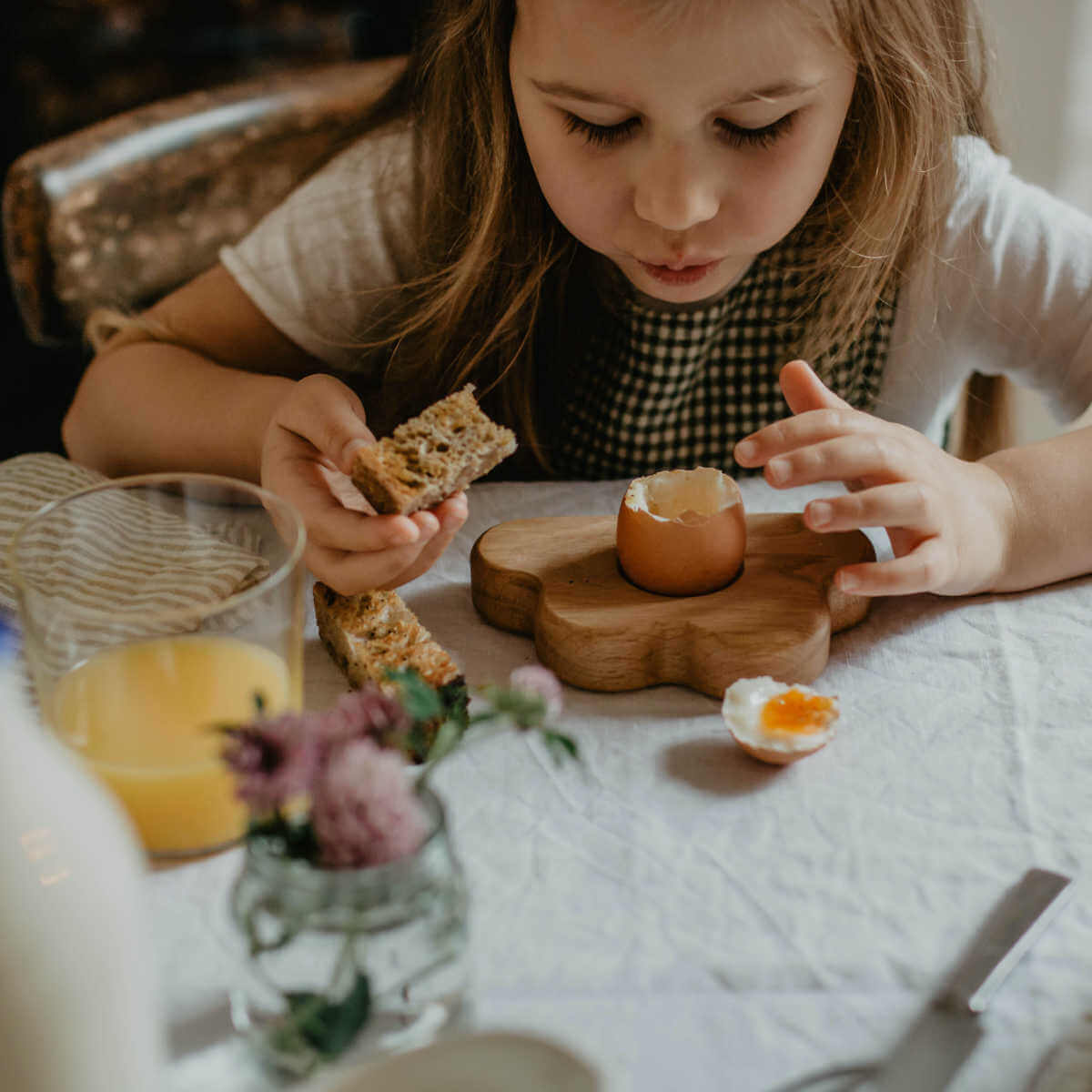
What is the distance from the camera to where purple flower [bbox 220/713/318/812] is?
39cm

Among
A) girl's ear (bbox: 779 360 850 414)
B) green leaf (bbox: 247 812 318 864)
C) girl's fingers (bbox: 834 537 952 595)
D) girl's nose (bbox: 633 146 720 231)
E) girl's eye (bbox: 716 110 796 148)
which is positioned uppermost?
girl's eye (bbox: 716 110 796 148)

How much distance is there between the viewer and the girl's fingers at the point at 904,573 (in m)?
0.68

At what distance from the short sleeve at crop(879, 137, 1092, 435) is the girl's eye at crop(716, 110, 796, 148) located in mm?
283

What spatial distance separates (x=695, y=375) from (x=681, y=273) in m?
0.24

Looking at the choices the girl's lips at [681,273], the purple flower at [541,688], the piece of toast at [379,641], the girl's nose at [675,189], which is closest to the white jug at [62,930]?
the purple flower at [541,688]

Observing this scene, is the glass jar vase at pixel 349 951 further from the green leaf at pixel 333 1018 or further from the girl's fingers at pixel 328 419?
the girl's fingers at pixel 328 419

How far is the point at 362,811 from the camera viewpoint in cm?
39

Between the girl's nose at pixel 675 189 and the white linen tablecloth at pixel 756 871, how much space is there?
0.29m

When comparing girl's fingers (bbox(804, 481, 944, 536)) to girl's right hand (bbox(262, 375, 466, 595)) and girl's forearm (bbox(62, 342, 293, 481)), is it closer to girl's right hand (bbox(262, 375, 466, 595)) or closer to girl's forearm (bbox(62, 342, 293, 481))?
girl's right hand (bbox(262, 375, 466, 595))

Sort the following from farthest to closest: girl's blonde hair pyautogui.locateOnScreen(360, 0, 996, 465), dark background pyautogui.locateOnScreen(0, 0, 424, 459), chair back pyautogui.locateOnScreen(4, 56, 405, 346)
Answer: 1. dark background pyautogui.locateOnScreen(0, 0, 424, 459)
2. chair back pyautogui.locateOnScreen(4, 56, 405, 346)
3. girl's blonde hair pyautogui.locateOnScreen(360, 0, 996, 465)

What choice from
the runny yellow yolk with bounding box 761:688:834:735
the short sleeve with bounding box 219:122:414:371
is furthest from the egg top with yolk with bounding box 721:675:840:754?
the short sleeve with bounding box 219:122:414:371

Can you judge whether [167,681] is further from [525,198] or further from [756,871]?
[525,198]

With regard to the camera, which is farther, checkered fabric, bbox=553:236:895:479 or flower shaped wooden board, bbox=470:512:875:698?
checkered fabric, bbox=553:236:895:479

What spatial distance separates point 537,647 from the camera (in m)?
0.70
